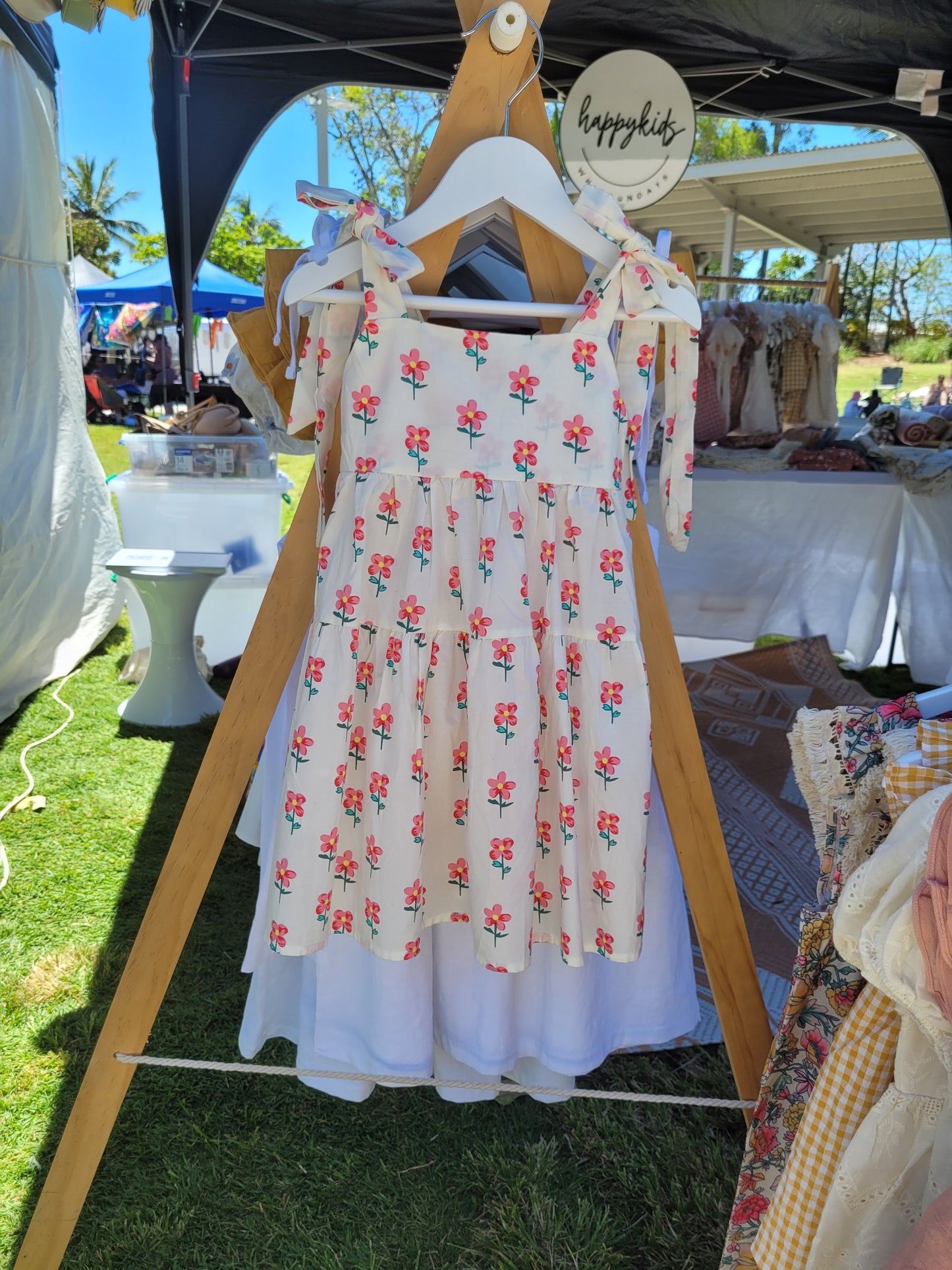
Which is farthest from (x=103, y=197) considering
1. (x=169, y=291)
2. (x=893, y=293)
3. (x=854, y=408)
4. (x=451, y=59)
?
(x=451, y=59)

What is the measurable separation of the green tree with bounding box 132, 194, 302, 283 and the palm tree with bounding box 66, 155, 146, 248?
1078 cm

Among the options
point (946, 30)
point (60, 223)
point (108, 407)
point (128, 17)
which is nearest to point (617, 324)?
point (128, 17)

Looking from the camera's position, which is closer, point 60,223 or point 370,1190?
point 370,1190

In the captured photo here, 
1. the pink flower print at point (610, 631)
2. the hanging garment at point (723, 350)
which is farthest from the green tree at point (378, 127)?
the pink flower print at point (610, 631)

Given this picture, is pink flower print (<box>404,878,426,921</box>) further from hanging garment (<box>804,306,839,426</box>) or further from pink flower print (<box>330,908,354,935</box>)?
hanging garment (<box>804,306,839,426</box>)

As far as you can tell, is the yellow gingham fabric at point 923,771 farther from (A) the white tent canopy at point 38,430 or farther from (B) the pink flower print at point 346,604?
(A) the white tent canopy at point 38,430

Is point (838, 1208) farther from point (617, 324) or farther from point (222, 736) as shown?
point (617, 324)

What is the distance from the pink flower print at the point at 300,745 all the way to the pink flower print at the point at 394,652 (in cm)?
14

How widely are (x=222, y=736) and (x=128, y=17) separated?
178 centimetres

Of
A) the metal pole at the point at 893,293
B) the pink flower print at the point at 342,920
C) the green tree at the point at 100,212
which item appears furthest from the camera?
the green tree at the point at 100,212

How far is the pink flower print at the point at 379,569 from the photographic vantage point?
3.85ft

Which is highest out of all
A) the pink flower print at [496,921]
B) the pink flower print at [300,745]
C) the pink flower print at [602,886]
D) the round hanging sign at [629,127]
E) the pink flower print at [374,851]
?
the round hanging sign at [629,127]

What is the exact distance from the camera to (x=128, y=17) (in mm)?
2047

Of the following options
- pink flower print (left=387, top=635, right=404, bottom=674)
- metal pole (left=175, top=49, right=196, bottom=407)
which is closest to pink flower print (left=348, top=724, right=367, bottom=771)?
pink flower print (left=387, top=635, right=404, bottom=674)
